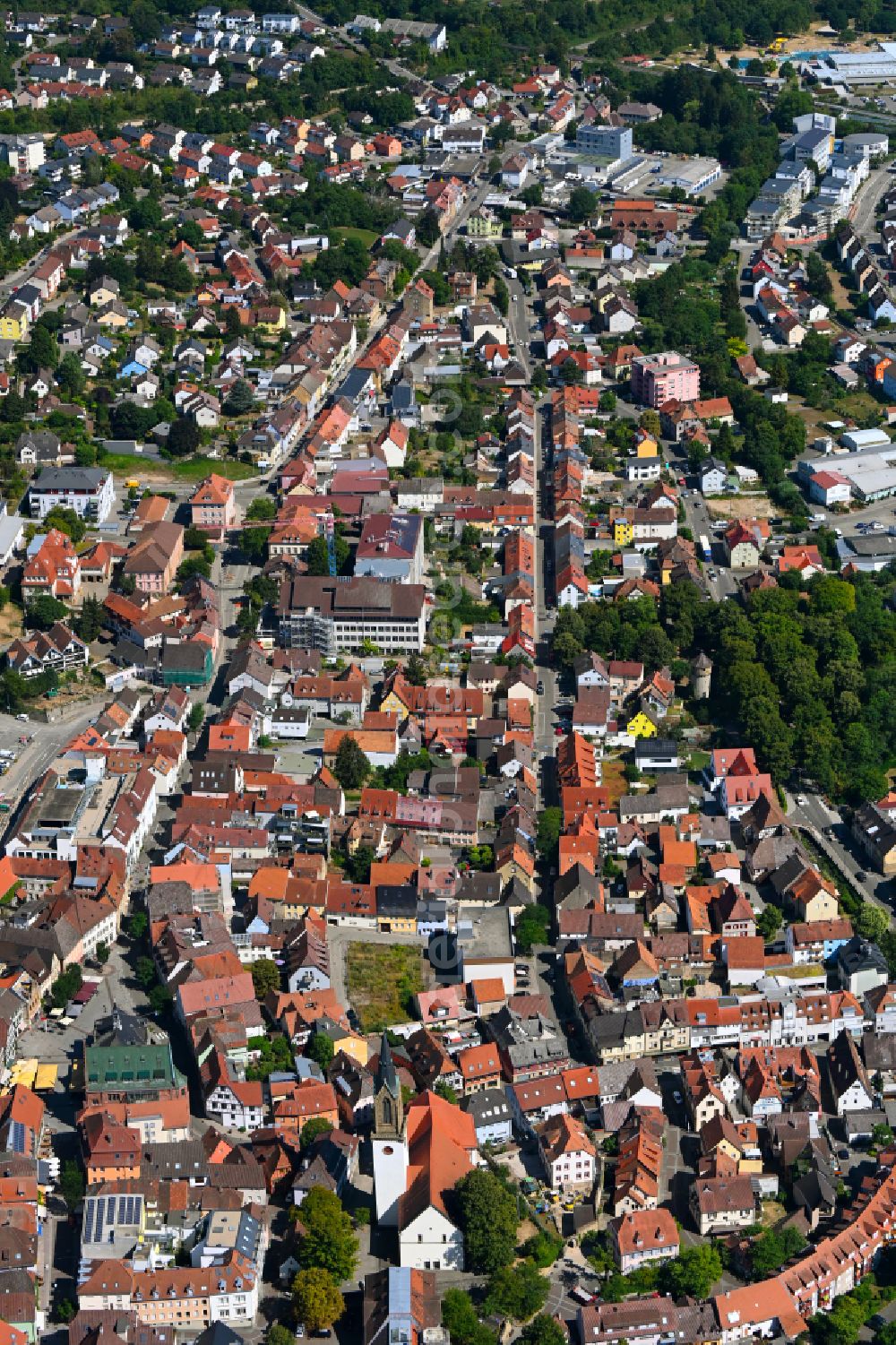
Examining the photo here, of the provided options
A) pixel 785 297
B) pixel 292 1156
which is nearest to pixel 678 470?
pixel 785 297

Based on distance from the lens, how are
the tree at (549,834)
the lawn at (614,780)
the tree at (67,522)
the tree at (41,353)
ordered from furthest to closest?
the tree at (41,353), the tree at (67,522), the lawn at (614,780), the tree at (549,834)

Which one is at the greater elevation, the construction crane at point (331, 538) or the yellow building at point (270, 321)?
the construction crane at point (331, 538)

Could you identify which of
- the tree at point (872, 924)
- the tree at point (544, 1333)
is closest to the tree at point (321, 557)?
the tree at point (872, 924)

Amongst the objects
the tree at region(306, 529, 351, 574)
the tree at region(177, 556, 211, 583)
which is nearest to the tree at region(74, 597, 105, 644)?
the tree at region(177, 556, 211, 583)

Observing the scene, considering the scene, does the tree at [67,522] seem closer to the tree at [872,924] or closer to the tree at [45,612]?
the tree at [45,612]

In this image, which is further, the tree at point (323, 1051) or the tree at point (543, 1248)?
the tree at point (323, 1051)

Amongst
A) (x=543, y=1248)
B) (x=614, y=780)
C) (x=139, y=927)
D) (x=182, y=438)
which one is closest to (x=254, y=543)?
(x=182, y=438)
